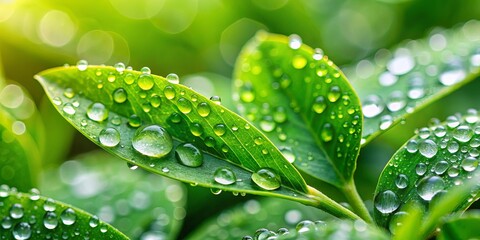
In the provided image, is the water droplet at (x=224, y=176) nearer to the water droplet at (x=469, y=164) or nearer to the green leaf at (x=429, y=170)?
the green leaf at (x=429, y=170)

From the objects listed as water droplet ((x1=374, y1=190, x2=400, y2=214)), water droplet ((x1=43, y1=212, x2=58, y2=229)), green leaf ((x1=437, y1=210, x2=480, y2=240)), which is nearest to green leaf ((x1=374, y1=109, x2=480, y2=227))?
water droplet ((x1=374, y1=190, x2=400, y2=214))

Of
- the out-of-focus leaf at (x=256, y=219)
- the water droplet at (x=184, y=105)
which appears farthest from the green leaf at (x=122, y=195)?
the water droplet at (x=184, y=105)

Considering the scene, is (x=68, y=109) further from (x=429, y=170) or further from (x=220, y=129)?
(x=429, y=170)

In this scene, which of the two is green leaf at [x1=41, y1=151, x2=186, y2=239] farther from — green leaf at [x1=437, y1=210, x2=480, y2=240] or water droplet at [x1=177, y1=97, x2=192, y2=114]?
green leaf at [x1=437, y1=210, x2=480, y2=240]

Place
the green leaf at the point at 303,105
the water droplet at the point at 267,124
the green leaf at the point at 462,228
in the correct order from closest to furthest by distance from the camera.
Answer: the green leaf at the point at 462,228 → the green leaf at the point at 303,105 → the water droplet at the point at 267,124

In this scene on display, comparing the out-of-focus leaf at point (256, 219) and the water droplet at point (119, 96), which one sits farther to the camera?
the out-of-focus leaf at point (256, 219)

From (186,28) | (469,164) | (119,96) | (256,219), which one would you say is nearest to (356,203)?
(469,164)
